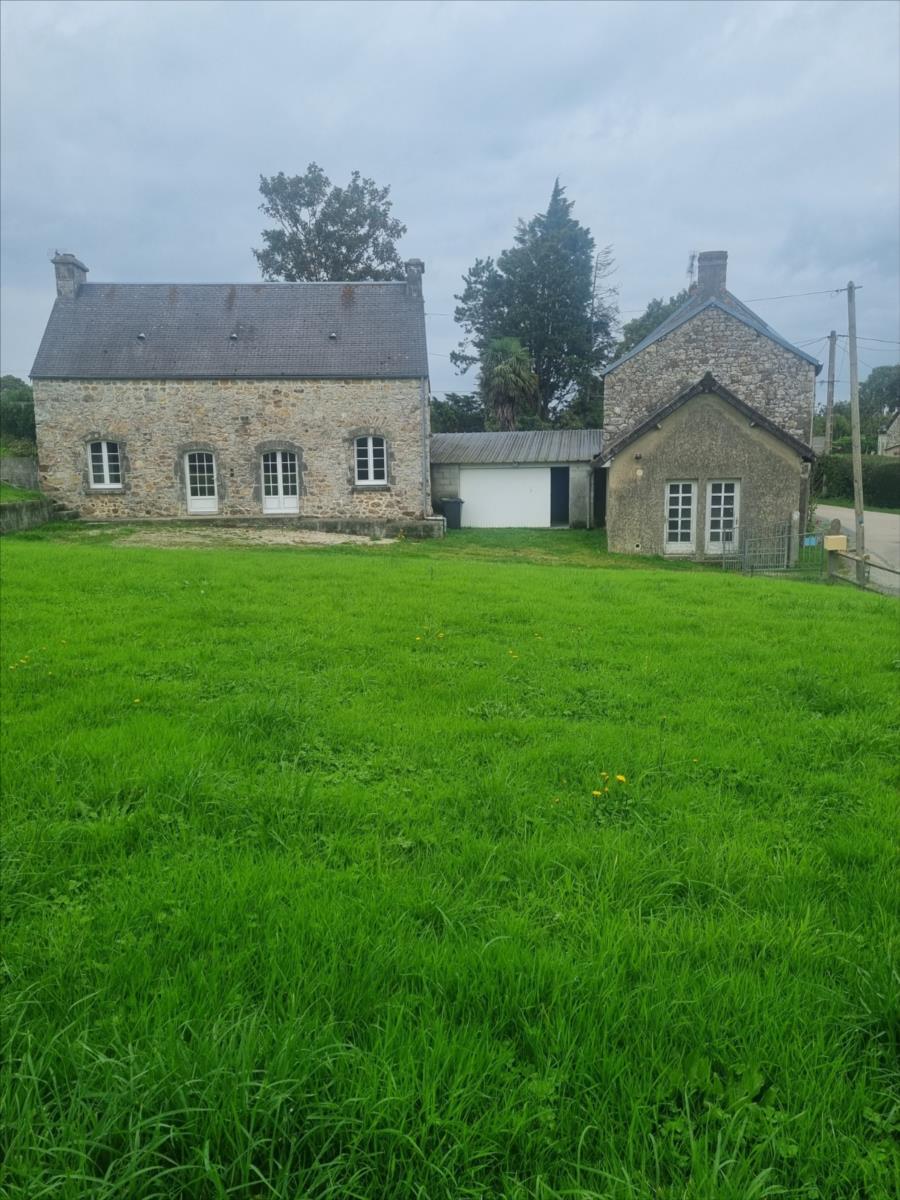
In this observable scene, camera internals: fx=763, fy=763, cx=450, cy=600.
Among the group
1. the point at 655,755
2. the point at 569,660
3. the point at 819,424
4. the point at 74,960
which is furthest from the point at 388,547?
the point at 819,424

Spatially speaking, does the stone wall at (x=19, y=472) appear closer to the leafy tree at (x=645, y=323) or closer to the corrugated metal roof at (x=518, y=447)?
the corrugated metal roof at (x=518, y=447)

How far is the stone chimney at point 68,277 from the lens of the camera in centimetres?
2667

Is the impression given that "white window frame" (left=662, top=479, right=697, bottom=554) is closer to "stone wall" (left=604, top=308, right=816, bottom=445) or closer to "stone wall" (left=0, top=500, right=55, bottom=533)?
"stone wall" (left=604, top=308, right=816, bottom=445)

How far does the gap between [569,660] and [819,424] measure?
71.1 meters

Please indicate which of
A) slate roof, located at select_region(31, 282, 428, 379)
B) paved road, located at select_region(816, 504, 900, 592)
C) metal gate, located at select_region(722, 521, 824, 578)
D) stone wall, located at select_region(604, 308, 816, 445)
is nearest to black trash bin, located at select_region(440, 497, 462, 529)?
slate roof, located at select_region(31, 282, 428, 379)

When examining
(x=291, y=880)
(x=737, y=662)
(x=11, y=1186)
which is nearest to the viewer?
(x=11, y=1186)

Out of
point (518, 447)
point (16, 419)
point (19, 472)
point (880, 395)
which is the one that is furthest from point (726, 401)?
point (880, 395)

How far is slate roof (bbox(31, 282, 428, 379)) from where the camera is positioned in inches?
1016

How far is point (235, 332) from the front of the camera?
26.9 m

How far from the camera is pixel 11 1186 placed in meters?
1.65

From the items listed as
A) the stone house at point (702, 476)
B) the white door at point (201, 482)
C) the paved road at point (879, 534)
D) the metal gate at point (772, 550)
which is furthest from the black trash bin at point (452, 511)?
the paved road at point (879, 534)

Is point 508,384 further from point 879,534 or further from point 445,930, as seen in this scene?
point 445,930

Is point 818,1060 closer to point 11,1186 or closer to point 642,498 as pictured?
point 11,1186

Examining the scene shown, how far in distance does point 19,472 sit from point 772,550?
25.0 metres
